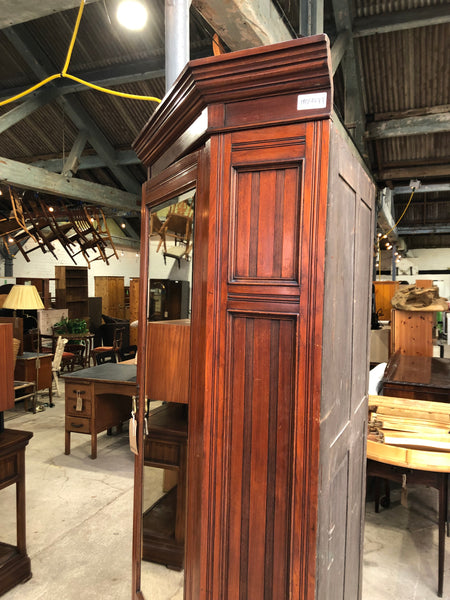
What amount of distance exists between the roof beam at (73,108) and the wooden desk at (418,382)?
5.97 metres

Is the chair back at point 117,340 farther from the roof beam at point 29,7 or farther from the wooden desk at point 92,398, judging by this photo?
the roof beam at point 29,7

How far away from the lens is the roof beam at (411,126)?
5.73m

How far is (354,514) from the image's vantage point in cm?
165

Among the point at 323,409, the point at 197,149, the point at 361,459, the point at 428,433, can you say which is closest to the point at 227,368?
the point at 323,409

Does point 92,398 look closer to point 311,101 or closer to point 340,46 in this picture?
point 311,101

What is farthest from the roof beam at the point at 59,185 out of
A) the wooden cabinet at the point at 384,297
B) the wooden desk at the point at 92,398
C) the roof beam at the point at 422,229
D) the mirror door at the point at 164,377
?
the roof beam at the point at 422,229

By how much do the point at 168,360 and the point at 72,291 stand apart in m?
10.4

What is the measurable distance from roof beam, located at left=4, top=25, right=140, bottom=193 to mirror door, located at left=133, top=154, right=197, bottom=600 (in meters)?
5.66

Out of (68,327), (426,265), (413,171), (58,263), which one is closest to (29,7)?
(68,327)

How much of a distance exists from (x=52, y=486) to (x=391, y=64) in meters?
6.24

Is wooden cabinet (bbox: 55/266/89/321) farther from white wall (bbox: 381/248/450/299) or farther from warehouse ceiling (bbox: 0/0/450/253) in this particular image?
white wall (bbox: 381/248/450/299)

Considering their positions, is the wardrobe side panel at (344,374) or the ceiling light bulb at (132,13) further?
the ceiling light bulb at (132,13)

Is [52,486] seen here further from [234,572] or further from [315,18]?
[315,18]

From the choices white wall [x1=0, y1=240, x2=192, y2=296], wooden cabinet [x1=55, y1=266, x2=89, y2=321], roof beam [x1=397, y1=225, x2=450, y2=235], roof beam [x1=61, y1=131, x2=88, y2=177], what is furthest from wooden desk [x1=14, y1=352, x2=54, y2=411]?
roof beam [x1=397, y1=225, x2=450, y2=235]
